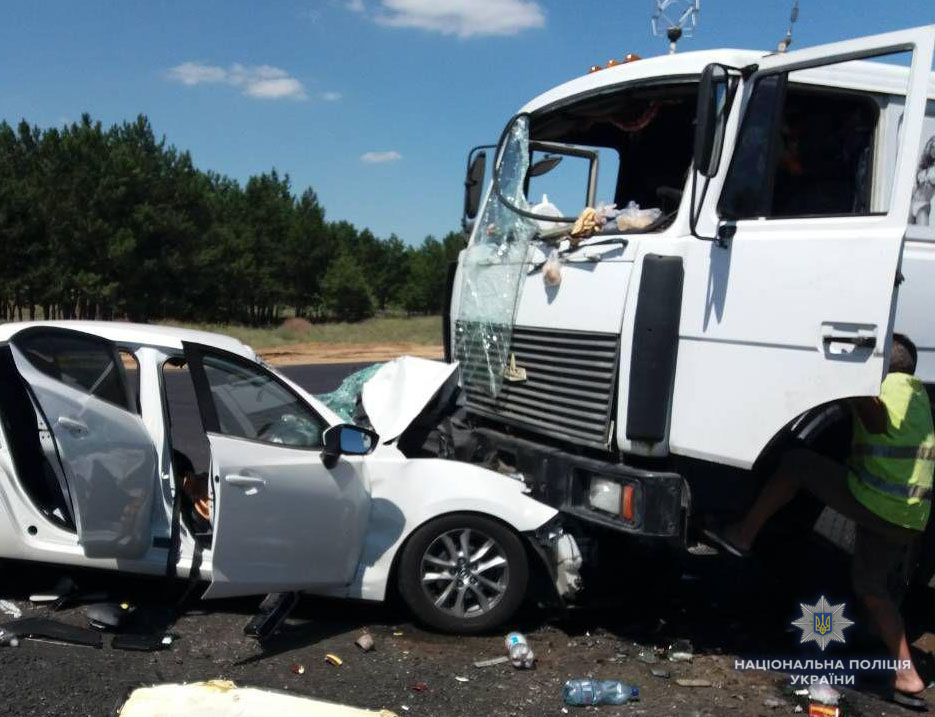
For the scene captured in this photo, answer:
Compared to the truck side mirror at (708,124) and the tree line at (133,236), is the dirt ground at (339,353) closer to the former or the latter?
the tree line at (133,236)

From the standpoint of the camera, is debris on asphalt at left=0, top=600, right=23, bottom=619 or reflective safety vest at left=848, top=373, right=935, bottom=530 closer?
reflective safety vest at left=848, top=373, right=935, bottom=530

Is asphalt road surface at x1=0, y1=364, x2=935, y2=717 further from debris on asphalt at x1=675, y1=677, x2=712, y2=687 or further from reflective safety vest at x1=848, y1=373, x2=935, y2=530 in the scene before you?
reflective safety vest at x1=848, y1=373, x2=935, y2=530

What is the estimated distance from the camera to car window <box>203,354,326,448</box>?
472cm

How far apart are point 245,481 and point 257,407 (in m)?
0.50

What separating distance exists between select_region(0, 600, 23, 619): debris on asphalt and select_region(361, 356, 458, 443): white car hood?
2156 millimetres

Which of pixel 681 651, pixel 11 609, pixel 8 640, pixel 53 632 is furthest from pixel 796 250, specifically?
pixel 11 609

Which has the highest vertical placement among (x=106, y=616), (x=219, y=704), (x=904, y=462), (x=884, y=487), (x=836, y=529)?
(x=904, y=462)

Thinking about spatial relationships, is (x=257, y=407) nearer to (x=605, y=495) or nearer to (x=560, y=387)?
(x=560, y=387)

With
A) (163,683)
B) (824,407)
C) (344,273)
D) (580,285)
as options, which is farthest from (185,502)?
(344,273)

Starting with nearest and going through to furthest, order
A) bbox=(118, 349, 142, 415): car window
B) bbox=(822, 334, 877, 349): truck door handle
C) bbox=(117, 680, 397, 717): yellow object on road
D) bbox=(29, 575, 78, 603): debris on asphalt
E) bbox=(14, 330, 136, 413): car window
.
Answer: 1. bbox=(117, 680, 397, 717): yellow object on road
2. bbox=(822, 334, 877, 349): truck door handle
3. bbox=(14, 330, 136, 413): car window
4. bbox=(118, 349, 142, 415): car window
5. bbox=(29, 575, 78, 603): debris on asphalt

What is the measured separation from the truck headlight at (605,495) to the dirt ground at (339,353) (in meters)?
21.5

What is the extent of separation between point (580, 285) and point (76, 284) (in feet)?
120

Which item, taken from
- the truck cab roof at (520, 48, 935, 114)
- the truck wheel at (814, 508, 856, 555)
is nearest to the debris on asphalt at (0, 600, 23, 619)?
the truck wheel at (814, 508, 856, 555)

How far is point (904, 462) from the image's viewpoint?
4.31 m
